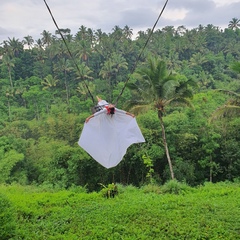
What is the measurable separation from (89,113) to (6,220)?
1749 cm

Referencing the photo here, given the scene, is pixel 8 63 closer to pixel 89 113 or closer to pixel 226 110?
pixel 89 113

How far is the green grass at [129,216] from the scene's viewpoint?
14.1 ft

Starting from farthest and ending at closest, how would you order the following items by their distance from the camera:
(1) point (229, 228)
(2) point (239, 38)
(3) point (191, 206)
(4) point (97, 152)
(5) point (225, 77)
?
1. (2) point (239, 38)
2. (5) point (225, 77)
3. (3) point (191, 206)
4. (1) point (229, 228)
5. (4) point (97, 152)

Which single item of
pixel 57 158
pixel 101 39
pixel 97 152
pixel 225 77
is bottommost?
pixel 57 158

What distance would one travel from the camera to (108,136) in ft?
12.1

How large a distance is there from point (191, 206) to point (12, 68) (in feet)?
113

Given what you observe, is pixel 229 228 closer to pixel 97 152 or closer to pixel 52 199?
pixel 97 152

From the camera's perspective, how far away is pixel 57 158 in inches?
501

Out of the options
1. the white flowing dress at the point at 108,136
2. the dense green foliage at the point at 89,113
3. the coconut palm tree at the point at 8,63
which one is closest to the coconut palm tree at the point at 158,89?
the dense green foliage at the point at 89,113

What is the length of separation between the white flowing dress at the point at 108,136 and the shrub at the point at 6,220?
1631mm

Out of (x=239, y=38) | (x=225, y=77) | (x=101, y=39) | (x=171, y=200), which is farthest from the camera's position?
(x=239, y=38)

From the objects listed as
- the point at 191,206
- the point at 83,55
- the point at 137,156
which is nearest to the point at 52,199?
the point at 191,206

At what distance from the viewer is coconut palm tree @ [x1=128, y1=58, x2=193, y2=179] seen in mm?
9609

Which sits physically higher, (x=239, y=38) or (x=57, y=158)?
(x=239, y=38)
